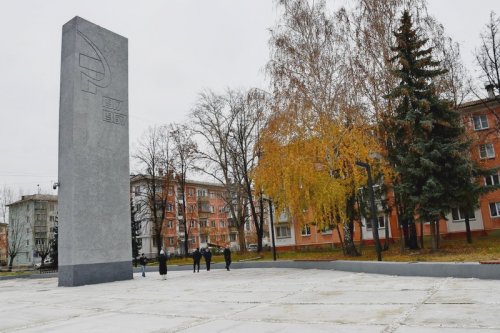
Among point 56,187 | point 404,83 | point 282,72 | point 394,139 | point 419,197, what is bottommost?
point 419,197

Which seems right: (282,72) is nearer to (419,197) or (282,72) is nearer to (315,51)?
(315,51)

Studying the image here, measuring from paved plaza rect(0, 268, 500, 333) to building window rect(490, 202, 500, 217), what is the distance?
29368 millimetres

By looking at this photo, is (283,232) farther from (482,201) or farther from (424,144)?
(424,144)

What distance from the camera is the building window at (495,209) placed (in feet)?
123

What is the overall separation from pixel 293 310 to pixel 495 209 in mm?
36074

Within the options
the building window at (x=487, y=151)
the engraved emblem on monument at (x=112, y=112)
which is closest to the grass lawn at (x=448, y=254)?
the building window at (x=487, y=151)

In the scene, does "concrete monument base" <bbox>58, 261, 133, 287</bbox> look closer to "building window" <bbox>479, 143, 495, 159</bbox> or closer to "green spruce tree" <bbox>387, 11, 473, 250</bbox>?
"green spruce tree" <bbox>387, 11, 473, 250</bbox>

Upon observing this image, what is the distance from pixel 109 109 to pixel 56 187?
16.9 ft

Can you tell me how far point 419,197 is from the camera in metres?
19.7

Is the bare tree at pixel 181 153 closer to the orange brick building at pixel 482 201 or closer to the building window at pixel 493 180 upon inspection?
the orange brick building at pixel 482 201

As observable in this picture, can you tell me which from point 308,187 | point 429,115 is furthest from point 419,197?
point 308,187

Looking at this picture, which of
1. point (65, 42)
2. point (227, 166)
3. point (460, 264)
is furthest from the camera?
point (227, 166)

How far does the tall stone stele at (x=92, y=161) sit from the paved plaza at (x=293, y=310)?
22.8 feet

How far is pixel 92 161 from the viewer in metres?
21.7
